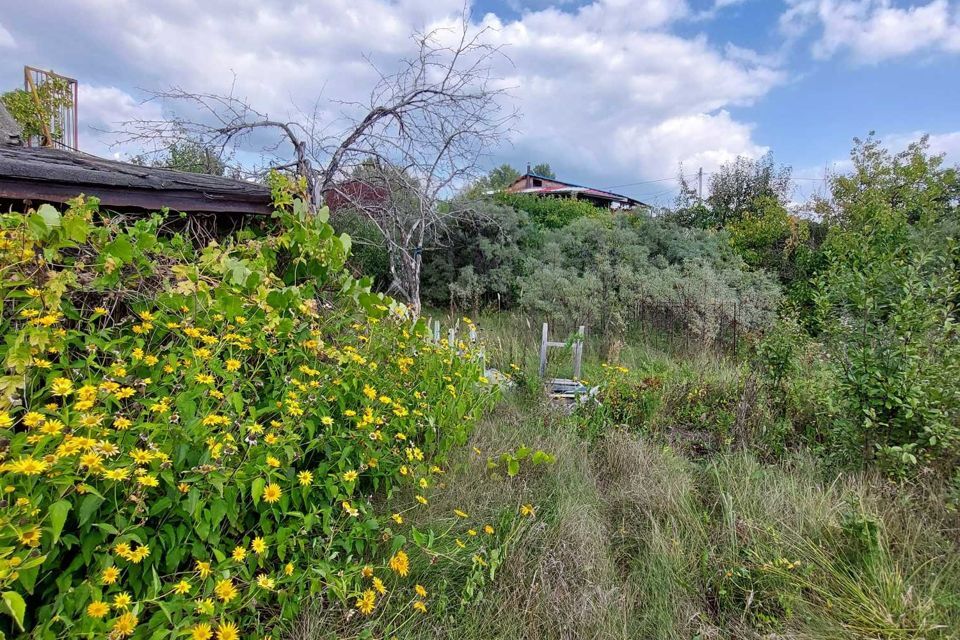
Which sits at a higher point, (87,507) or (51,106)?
(51,106)

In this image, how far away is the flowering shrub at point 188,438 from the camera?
48.1 inches

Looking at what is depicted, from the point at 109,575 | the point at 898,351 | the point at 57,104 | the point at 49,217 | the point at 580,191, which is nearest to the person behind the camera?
the point at 109,575

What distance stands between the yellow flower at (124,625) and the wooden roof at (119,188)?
2.09 metres

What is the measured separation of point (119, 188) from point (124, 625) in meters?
2.37

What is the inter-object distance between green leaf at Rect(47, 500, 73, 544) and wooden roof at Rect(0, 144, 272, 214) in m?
1.86

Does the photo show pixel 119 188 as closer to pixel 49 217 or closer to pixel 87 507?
Answer: pixel 49 217

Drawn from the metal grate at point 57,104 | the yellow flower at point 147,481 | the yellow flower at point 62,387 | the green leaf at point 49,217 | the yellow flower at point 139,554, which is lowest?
the yellow flower at point 139,554

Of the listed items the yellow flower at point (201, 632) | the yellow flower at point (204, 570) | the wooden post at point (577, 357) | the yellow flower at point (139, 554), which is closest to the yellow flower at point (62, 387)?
the yellow flower at point (139, 554)

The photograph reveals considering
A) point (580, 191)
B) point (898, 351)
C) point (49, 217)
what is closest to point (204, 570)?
point (49, 217)

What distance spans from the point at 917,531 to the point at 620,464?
1444 millimetres

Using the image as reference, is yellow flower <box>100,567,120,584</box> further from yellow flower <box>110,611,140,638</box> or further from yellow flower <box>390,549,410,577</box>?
yellow flower <box>390,549,410,577</box>

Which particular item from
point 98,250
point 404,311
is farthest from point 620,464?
point 98,250

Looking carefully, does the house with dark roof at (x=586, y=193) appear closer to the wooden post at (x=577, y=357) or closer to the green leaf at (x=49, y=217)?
the wooden post at (x=577, y=357)

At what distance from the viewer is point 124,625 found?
1126mm
